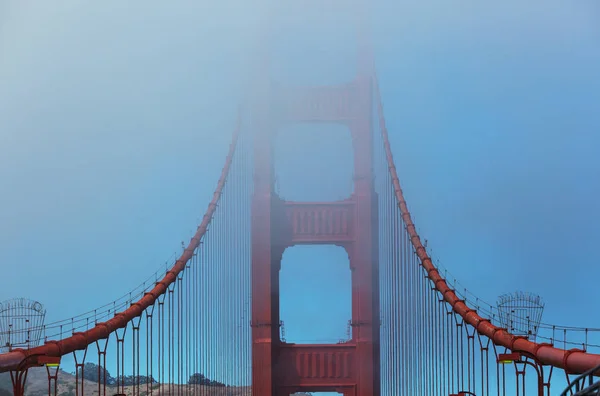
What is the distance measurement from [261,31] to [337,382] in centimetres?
905

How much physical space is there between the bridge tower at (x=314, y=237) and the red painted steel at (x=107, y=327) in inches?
78.4

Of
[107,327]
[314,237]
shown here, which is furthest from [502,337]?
[314,237]

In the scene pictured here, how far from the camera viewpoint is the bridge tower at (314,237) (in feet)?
79.7

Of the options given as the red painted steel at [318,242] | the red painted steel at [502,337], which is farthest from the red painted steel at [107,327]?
the red painted steel at [502,337]

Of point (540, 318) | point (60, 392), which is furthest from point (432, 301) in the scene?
point (60, 392)

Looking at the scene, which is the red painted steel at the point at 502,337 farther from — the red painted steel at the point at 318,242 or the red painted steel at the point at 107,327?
the red painted steel at the point at 107,327

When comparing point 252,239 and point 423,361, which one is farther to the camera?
point 252,239

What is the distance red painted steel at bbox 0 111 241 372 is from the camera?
10.7m

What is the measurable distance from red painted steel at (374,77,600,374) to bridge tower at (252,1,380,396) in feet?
4.94

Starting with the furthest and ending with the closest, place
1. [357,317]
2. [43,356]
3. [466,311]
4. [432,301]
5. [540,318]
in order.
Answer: [357,317], [540,318], [432,301], [466,311], [43,356]

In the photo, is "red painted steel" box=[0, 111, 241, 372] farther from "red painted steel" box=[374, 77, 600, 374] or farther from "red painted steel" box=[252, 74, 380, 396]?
"red painted steel" box=[374, 77, 600, 374]

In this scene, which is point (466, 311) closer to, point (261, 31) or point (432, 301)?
point (432, 301)

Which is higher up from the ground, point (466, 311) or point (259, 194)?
point (259, 194)

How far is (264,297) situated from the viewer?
2425cm
